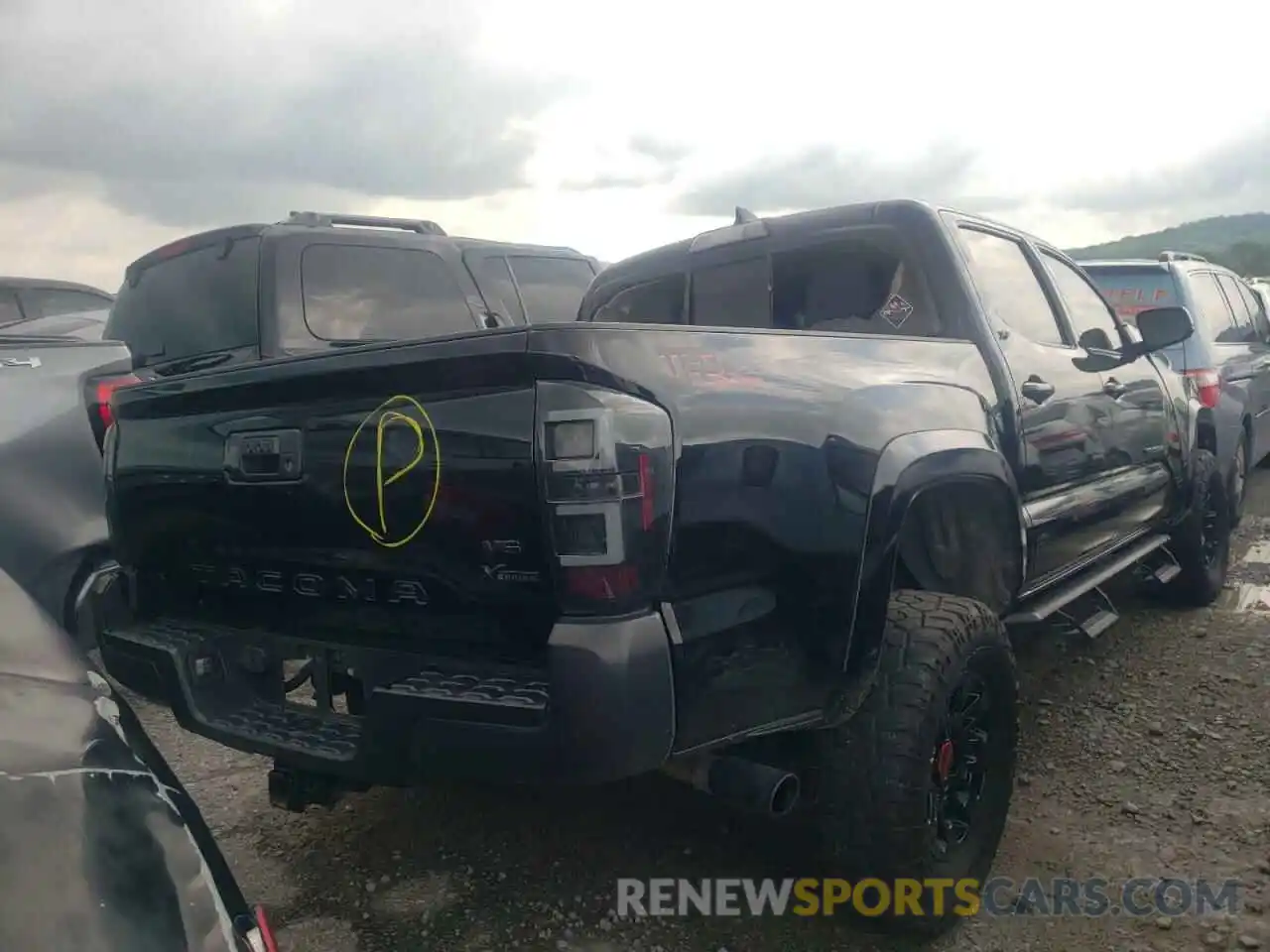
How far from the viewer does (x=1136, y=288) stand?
6602 mm

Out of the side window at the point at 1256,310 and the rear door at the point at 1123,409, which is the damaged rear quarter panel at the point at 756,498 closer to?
the rear door at the point at 1123,409

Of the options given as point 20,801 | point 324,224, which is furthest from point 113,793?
point 324,224

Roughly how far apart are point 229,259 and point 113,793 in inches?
159

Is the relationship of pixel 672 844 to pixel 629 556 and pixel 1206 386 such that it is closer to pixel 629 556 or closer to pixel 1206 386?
pixel 629 556

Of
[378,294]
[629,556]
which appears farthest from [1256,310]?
[629,556]

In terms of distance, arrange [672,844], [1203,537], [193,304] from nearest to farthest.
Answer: [672,844] → [193,304] → [1203,537]

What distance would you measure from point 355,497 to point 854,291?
1932 millimetres

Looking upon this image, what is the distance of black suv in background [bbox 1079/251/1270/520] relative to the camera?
231 inches

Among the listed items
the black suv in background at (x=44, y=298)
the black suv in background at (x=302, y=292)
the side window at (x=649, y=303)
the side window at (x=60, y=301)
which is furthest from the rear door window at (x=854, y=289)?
the side window at (x=60, y=301)

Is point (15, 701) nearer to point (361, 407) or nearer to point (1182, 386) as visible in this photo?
point (361, 407)

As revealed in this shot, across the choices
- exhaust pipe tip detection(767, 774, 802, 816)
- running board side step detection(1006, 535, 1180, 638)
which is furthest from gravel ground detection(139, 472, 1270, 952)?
exhaust pipe tip detection(767, 774, 802, 816)

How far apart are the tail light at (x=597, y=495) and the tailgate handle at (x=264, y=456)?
0.74 metres

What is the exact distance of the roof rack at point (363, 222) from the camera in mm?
5371

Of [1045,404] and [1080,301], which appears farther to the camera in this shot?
[1080,301]
